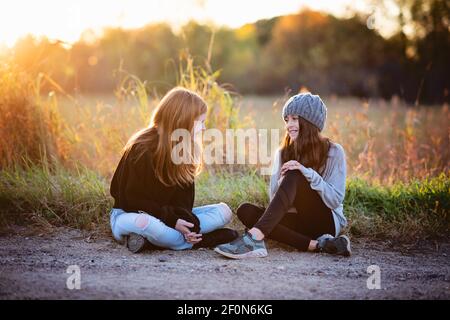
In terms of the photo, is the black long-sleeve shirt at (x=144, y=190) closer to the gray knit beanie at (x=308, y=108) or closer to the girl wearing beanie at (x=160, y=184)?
the girl wearing beanie at (x=160, y=184)

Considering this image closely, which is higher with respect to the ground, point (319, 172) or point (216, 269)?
point (319, 172)

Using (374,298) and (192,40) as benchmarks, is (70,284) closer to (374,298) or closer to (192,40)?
(374,298)

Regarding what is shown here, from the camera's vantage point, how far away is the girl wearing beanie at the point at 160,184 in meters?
3.44

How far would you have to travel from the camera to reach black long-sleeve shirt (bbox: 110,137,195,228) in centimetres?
343

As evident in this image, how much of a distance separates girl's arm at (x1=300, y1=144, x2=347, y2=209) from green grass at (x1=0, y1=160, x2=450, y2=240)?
2.28ft

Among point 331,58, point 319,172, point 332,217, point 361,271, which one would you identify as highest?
point 331,58

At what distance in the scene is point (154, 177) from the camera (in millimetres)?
3461

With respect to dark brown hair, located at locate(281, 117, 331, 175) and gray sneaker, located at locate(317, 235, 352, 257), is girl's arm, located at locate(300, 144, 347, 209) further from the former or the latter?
gray sneaker, located at locate(317, 235, 352, 257)

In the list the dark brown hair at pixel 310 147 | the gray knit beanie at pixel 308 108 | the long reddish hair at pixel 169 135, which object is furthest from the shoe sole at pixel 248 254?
the gray knit beanie at pixel 308 108

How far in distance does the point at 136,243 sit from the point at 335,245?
1.37 m

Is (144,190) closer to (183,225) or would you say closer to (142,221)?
Answer: (142,221)

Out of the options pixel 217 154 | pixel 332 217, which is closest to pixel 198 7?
pixel 217 154

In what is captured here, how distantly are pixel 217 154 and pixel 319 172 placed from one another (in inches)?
Result: 71.8

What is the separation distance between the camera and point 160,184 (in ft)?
11.5
